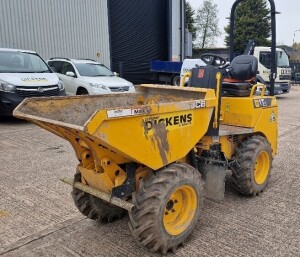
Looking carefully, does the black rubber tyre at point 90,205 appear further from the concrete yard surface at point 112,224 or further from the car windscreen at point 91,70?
the car windscreen at point 91,70

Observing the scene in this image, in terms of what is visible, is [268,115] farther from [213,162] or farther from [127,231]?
[127,231]

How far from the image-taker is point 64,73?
36.6ft

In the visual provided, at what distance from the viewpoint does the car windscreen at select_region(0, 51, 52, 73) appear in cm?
909

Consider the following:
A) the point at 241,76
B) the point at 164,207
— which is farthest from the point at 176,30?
the point at 164,207

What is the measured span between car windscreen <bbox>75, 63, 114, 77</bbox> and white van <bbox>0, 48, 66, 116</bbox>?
123 cm

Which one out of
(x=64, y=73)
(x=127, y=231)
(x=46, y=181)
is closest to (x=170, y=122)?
(x=127, y=231)

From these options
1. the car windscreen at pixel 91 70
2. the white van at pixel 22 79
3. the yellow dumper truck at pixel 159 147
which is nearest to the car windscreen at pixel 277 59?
the car windscreen at pixel 91 70

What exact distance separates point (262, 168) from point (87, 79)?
6.98 metres

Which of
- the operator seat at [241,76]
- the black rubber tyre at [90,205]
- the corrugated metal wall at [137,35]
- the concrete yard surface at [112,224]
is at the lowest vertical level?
the concrete yard surface at [112,224]

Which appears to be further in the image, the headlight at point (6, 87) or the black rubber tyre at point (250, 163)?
the headlight at point (6, 87)

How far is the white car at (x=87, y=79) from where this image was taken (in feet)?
33.0

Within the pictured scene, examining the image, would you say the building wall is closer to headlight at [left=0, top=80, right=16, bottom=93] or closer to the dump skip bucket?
headlight at [left=0, top=80, right=16, bottom=93]

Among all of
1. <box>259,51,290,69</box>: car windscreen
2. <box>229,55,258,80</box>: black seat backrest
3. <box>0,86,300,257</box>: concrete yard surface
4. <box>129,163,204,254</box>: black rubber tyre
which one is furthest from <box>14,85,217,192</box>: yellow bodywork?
<box>259,51,290,69</box>: car windscreen

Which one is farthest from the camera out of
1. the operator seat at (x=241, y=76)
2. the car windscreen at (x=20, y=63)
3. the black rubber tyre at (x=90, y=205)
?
the car windscreen at (x=20, y=63)
